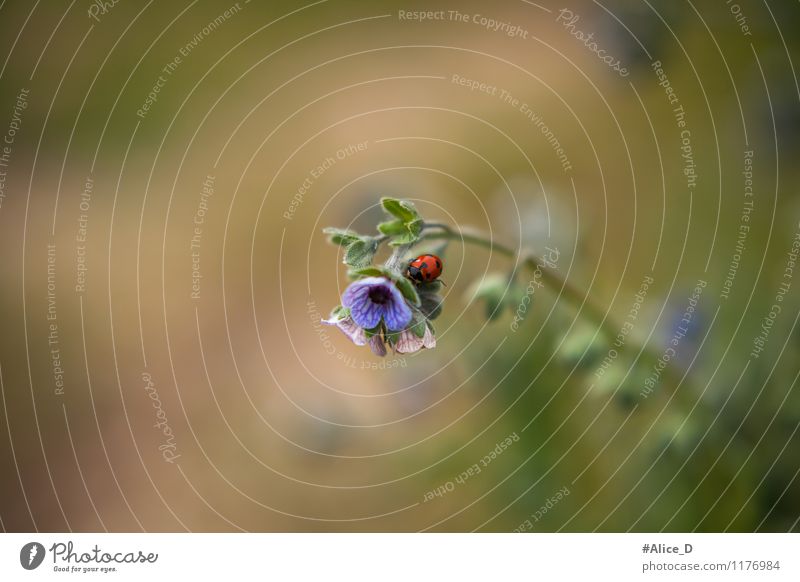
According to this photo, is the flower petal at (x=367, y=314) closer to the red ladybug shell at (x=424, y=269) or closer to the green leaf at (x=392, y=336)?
the green leaf at (x=392, y=336)

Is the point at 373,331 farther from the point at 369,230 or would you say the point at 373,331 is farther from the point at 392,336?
the point at 369,230

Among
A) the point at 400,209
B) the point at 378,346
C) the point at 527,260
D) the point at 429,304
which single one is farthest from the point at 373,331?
the point at 527,260

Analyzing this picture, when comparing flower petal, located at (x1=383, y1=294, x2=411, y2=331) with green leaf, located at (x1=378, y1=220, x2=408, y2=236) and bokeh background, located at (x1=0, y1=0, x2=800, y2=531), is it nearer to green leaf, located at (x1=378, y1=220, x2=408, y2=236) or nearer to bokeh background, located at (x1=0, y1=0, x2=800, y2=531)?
green leaf, located at (x1=378, y1=220, x2=408, y2=236)

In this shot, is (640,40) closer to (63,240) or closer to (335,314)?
(335,314)
